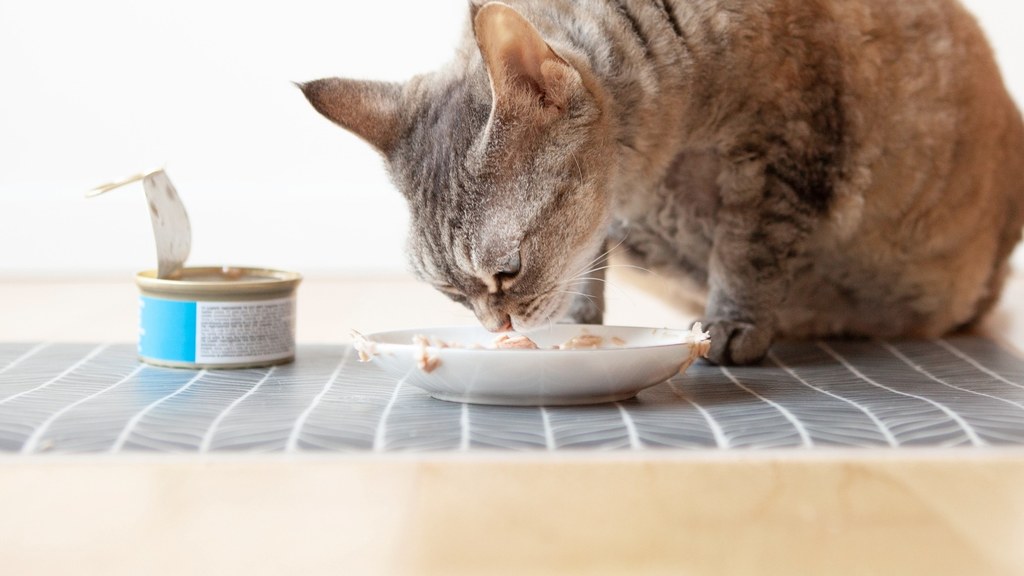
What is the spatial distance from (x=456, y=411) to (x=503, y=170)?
32cm

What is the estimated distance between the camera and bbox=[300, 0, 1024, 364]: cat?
147cm

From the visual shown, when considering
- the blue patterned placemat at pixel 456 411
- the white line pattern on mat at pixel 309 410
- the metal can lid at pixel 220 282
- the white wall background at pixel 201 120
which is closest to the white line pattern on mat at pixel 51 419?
the blue patterned placemat at pixel 456 411

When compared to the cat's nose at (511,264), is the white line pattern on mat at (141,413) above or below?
below

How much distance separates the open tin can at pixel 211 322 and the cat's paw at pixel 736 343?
0.70 m

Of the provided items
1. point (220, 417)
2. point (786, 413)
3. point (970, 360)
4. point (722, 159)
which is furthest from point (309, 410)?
point (970, 360)

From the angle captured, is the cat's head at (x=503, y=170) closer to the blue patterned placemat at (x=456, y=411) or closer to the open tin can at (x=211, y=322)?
the blue patterned placemat at (x=456, y=411)

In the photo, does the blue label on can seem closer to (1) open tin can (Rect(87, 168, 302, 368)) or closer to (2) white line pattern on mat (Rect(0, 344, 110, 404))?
(1) open tin can (Rect(87, 168, 302, 368))

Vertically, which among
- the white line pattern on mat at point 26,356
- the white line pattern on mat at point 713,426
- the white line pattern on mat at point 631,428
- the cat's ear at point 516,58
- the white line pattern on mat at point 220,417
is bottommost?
the white line pattern on mat at point 26,356

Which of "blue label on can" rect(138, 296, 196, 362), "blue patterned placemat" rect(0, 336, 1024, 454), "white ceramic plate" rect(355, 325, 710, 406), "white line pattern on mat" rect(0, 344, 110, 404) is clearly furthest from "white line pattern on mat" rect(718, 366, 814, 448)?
"white line pattern on mat" rect(0, 344, 110, 404)

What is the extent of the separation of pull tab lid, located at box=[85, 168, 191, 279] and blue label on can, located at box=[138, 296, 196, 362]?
0.28 ft

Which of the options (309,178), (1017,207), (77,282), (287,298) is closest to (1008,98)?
(1017,207)

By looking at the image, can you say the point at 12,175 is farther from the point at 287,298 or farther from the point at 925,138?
the point at 925,138

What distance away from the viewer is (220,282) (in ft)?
5.73

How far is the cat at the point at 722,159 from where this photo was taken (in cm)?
147
